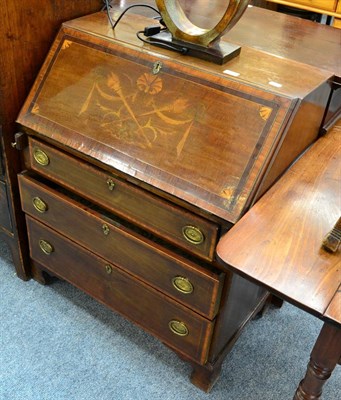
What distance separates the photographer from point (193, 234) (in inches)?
43.3

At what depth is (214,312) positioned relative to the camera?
118 cm

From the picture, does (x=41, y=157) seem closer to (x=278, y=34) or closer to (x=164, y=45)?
(x=164, y=45)

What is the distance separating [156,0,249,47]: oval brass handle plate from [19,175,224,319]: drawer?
0.51 metres

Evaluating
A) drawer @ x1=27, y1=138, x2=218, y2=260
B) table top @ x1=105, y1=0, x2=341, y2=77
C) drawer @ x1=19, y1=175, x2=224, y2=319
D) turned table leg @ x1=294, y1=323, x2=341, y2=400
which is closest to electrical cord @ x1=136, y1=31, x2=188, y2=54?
table top @ x1=105, y1=0, x2=341, y2=77

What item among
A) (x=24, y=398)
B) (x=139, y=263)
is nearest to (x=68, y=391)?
(x=24, y=398)

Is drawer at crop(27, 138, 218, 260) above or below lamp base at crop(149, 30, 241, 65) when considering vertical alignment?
below

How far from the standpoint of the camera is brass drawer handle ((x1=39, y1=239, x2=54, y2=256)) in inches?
59.5

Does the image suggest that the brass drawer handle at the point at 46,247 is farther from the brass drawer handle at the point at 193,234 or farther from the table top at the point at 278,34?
the table top at the point at 278,34

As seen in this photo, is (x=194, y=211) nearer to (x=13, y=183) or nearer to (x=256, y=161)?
(x=256, y=161)

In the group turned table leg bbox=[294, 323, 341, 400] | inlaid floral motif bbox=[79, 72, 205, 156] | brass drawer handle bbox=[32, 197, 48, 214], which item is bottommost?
brass drawer handle bbox=[32, 197, 48, 214]

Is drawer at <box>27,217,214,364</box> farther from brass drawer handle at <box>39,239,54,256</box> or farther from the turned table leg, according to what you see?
the turned table leg

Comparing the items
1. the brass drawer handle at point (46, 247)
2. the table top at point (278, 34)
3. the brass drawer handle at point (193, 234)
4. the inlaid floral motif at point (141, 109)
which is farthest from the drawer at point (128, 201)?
the table top at point (278, 34)

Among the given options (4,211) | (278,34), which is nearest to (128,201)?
(4,211)

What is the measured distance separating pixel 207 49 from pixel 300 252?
57cm
